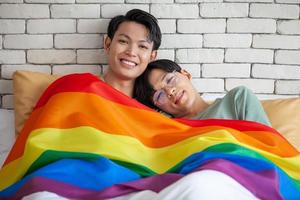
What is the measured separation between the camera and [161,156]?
1233mm

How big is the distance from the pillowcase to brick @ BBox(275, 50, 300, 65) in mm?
310

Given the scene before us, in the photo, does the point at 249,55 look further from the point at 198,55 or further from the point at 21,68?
the point at 21,68

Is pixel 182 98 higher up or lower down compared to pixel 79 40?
lower down

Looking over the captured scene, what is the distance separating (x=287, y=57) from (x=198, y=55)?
418mm

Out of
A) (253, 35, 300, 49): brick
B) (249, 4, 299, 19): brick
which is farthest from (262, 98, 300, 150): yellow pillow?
(249, 4, 299, 19): brick

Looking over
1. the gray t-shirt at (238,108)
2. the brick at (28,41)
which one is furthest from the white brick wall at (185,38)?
the gray t-shirt at (238,108)

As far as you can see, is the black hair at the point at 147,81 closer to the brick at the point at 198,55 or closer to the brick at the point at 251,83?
the brick at the point at 198,55

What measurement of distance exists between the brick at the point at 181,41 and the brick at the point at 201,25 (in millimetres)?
27

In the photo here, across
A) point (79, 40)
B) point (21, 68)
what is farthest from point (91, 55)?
point (21, 68)

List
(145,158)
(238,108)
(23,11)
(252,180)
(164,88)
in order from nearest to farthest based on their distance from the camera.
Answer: (252,180) → (145,158) → (238,108) → (164,88) → (23,11)

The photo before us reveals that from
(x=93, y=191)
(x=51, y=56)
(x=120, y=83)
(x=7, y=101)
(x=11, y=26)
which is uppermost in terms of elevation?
(x=11, y=26)

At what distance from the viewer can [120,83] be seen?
177cm

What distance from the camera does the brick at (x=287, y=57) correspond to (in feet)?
6.27

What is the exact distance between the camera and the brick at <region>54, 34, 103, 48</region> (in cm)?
188
